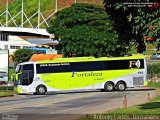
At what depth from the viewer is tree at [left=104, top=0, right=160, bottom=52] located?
A: 14.2 metres

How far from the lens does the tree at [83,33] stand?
58.6 meters

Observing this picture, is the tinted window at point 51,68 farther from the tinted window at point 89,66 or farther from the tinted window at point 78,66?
the tinted window at point 78,66

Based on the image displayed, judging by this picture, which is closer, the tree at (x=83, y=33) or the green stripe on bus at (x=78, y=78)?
the green stripe on bus at (x=78, y=78)

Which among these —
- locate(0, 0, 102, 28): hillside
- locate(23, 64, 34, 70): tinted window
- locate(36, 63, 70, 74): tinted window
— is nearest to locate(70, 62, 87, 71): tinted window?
locate(36, 63, 70, 74): tinted window

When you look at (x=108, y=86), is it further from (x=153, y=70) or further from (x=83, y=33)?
(x=83, y=33)

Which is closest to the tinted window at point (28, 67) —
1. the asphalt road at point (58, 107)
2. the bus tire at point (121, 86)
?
the bus tire at point (121, 86)

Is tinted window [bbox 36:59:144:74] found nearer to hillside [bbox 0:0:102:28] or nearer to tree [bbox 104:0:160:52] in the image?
tree [bbox 104:0:160:52]

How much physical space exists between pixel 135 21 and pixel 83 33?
46141mm

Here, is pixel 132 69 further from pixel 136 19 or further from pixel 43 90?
pixel 136 19

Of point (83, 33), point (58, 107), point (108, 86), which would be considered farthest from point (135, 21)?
point (83, 33)

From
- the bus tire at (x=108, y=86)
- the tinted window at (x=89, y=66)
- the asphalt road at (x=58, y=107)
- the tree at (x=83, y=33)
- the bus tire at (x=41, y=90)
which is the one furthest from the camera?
the tree at (x=83, y=33)

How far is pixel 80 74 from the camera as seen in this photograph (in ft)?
148

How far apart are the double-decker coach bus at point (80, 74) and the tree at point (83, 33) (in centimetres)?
1215

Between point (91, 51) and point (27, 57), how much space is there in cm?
2898
